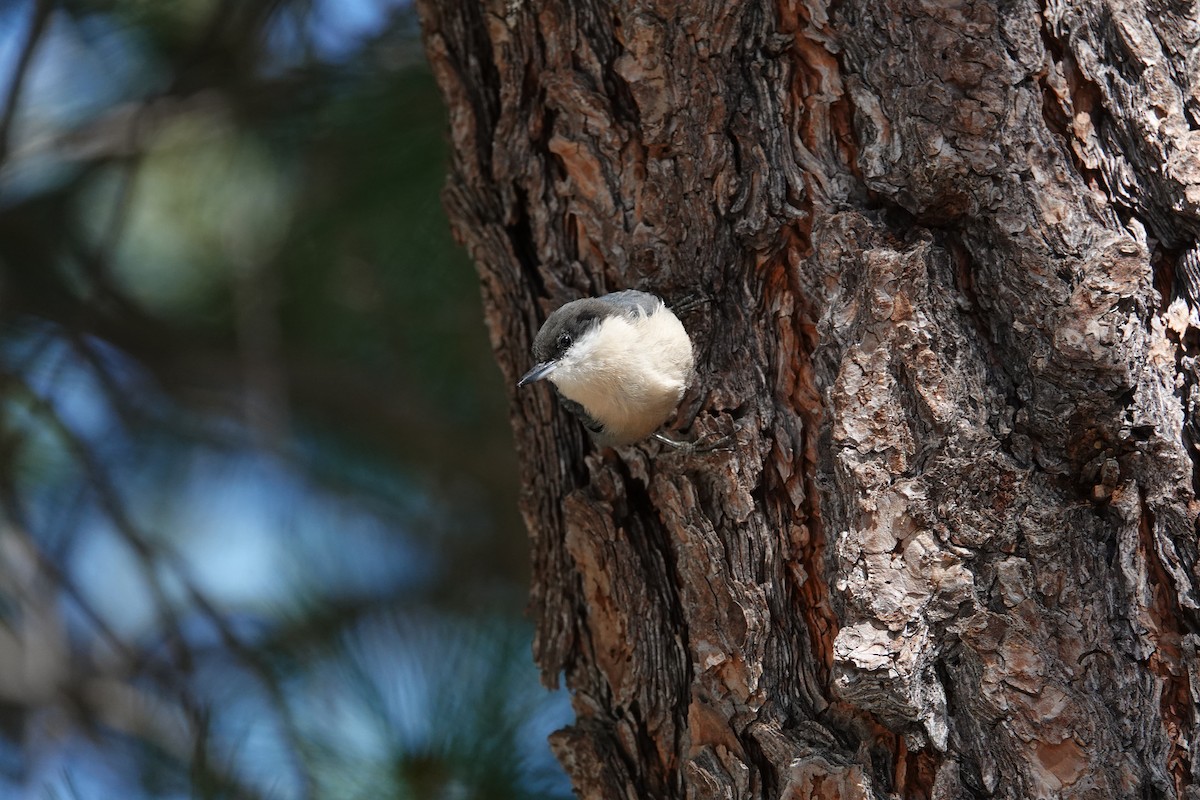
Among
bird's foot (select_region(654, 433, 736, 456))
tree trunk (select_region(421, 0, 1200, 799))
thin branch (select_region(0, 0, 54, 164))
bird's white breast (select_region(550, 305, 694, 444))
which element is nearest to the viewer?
tree trunk (select_region(421, 0, 1200, 799))

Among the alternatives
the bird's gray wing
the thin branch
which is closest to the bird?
the bird's gray wing

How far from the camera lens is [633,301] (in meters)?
1.76

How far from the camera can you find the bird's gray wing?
173 centimetres

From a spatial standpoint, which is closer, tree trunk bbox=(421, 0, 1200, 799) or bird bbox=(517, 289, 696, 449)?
tree trunk bbox=(421, 0, 1200, 799)

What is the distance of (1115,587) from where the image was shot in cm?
132

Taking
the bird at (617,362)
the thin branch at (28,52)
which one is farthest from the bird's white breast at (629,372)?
the thin branch at (28,52)

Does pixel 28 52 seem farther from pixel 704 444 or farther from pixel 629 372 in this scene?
pixel 704 444

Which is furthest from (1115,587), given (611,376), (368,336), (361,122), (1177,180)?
(368,336)

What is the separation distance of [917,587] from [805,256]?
20.6 inches

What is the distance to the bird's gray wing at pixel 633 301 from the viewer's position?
1734mm

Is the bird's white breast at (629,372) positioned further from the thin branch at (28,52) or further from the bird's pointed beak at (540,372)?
the thin branch at (28,52)

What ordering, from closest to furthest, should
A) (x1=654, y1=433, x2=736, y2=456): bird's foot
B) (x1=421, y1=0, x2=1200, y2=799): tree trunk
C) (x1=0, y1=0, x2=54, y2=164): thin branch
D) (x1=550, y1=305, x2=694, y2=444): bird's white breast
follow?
(x1=421, y1=0, x2=1200, y2=799): tree trunk
(x1=654, y1=433, x2=736, y2=456): bird's foot
(x1=550, y1=305, x2=694, y2=444): bird's white breast
(x1=0, y1=0, x2=54, y2=164): thin branch

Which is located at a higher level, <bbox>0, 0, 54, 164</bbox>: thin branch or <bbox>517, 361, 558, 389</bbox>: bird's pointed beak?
<bbox>0, 0, 54, 164</bbox>: thin branch

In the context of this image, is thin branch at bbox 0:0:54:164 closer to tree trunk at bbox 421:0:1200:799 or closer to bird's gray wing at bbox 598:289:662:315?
tree trunk at bbox 421:0:1200:799
